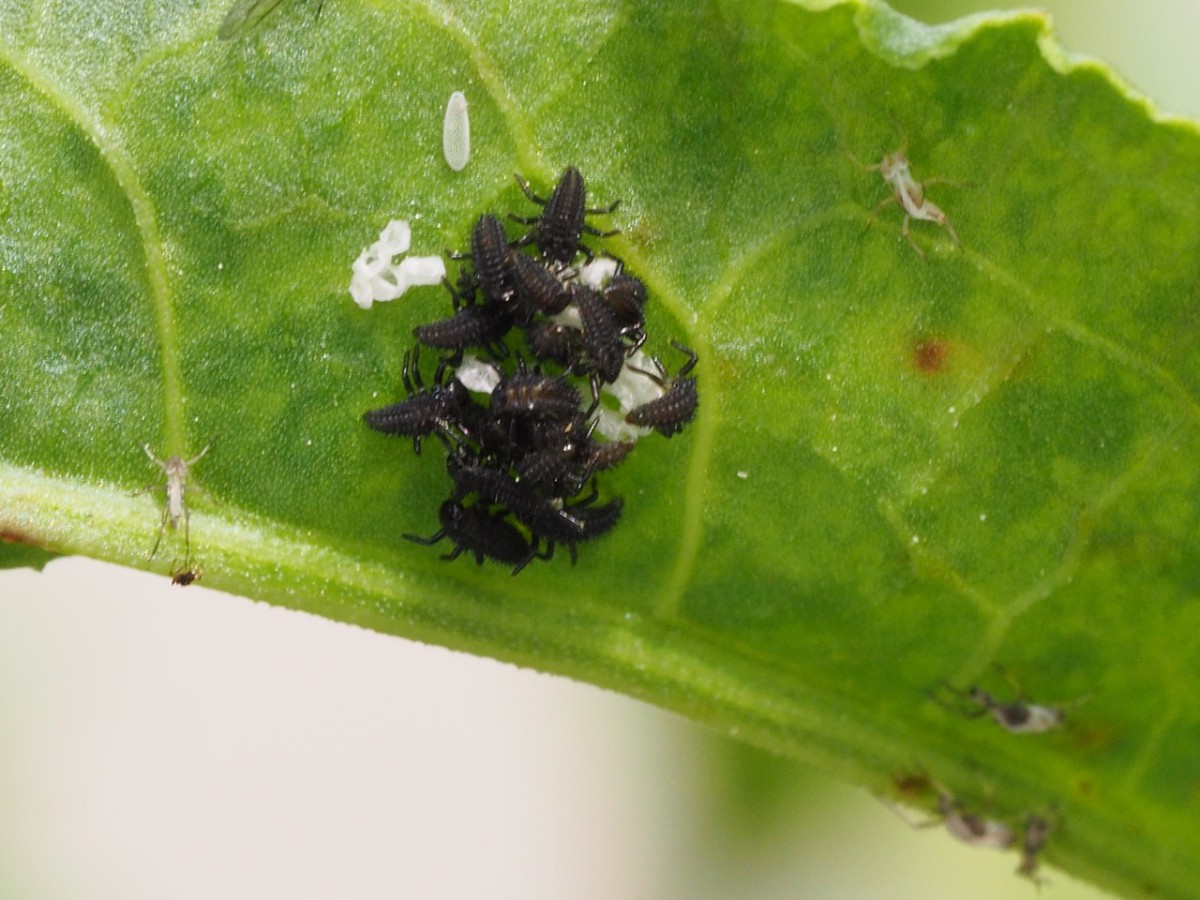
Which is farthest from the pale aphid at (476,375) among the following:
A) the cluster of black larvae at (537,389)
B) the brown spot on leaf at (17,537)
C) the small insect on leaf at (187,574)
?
the brown spot on leaf at (17,537)

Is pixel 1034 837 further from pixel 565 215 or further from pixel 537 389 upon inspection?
pixel 565 215

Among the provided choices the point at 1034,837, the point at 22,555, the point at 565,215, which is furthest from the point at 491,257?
the point at 1034,837

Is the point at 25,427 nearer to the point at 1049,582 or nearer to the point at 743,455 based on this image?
the point at 743,455

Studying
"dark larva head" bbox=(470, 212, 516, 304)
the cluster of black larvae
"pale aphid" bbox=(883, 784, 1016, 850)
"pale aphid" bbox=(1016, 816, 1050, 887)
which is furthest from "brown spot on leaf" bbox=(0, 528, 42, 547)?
"pale aphid" bbox=(1016, 816, 1050, 887)

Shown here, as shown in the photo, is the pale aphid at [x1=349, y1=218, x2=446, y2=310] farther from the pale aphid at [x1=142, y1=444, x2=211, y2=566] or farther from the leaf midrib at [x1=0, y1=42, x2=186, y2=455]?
the pale aphid at [x1=142, y1=444, x2=211, y2=566]

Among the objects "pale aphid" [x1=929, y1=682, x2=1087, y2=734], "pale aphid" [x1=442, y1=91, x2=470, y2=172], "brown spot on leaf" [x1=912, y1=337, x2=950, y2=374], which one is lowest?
"pale aphid" [x1=929, y1=682, x2=1087, y2=734]

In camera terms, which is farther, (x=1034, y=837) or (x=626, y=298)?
(x=1034, y=837)
